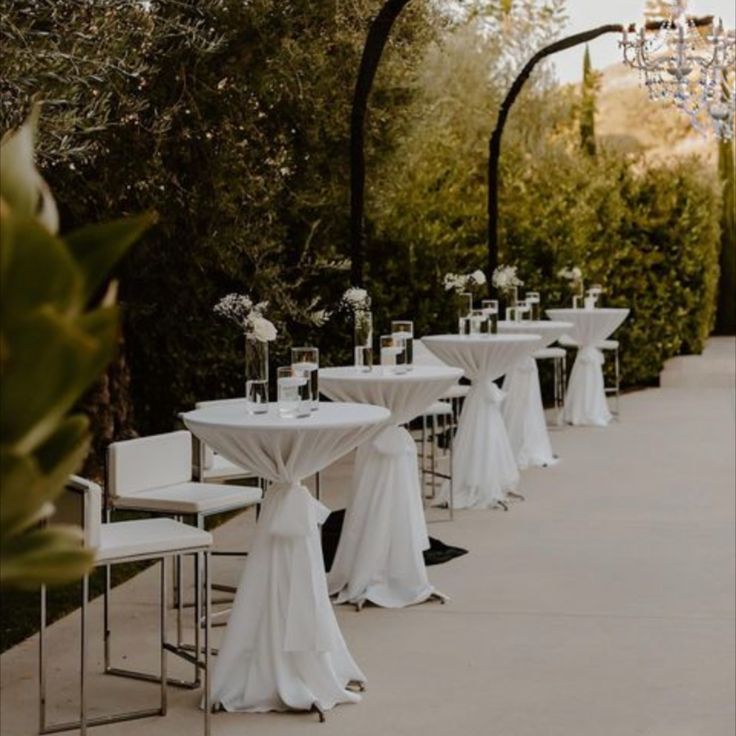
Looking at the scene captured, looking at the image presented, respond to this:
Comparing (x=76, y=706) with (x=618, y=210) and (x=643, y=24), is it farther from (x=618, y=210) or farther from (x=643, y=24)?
(x=618, y=210)

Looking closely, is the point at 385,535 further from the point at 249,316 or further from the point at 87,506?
the point at 87,506

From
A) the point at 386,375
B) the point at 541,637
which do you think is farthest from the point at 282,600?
the point at 386,375

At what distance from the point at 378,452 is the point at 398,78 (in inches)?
193

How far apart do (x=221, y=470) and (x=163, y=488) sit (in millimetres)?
742

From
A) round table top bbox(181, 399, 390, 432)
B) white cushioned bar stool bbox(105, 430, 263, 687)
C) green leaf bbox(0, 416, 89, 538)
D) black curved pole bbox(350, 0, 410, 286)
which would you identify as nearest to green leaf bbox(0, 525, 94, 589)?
green leaf bbox(0, 416, 89, 538)

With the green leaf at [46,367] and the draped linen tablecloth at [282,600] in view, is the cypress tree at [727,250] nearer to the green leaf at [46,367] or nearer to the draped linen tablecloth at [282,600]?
the draped linen tablecloth at [282,600]

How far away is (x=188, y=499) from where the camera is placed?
15.4 ft

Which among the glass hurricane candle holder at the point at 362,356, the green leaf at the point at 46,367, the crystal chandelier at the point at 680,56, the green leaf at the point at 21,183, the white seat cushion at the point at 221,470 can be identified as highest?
the crystal chandelier at the point at 680,56

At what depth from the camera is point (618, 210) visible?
14305mm

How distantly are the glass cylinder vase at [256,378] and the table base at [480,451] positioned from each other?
3.49m

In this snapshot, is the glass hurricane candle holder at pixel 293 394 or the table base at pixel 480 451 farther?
the table base at pixel 480 451

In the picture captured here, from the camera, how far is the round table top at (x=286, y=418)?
436 cm

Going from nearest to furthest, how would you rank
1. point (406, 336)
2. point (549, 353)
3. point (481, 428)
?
point (406, 336), point (481, 428), point (549, 353)

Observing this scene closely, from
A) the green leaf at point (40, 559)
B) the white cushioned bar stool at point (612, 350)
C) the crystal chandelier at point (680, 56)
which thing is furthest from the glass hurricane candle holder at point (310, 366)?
the white cushioned bar stool at point (612, 350)
